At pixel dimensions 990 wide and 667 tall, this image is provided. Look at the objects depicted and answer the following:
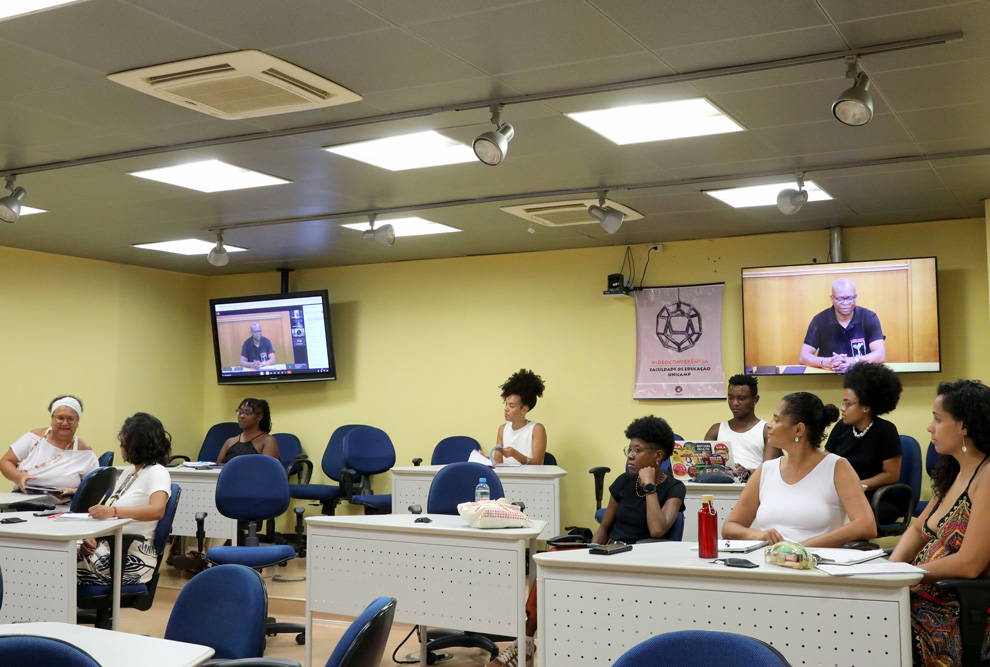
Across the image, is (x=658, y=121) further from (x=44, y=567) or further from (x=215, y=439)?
(x=215, y=439)

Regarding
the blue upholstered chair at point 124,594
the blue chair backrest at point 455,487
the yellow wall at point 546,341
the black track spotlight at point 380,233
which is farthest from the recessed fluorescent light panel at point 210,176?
the yellow wall at point 546,341

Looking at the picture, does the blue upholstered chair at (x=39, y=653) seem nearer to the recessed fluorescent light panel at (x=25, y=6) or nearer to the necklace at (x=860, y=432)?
the recessed fluorescent light panel at (x=25, y=6)

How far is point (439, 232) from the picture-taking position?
7562 mm

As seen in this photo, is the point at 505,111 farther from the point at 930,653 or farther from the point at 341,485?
the point at 341,485

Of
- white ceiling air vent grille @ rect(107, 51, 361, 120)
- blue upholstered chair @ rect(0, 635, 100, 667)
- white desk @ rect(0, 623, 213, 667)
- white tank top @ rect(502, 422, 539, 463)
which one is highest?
white ceiling air vent grille @ rect(107, 51, 361, 120)

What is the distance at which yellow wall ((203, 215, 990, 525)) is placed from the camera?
700 centimetres

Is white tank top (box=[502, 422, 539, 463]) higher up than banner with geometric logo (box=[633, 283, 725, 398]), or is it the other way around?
banner with geometric logo (box=[633, 283, 725, 398])

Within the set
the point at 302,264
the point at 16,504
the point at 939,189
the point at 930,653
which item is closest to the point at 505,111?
the point at 930,653

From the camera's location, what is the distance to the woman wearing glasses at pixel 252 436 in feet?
26.3

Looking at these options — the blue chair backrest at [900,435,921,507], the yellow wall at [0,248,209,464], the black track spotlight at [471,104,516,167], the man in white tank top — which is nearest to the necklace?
the blue chair backrest at [900,435,921,507]

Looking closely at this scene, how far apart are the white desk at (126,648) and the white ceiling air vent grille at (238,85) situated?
218 centimetres

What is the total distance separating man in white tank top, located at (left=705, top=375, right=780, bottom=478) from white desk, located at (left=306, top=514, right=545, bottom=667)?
7.85ft

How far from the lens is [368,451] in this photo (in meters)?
8.48

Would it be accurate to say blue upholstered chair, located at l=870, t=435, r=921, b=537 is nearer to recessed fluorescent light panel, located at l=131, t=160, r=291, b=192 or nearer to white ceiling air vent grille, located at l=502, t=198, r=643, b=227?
white ceiling air vent grille, located at l=502, t=198, r=643, b=227
